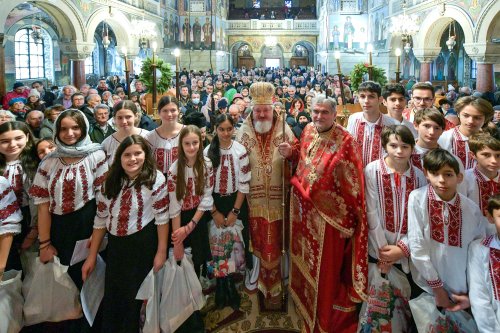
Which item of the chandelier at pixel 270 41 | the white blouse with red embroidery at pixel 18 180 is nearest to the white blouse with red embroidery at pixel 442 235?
the white blouse with red embroidery at pixel 18 180

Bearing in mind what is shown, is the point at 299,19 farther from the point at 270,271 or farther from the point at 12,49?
the point at 270,271

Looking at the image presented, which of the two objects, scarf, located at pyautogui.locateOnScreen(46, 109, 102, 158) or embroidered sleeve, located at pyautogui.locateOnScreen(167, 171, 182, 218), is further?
embroidered sleeve, located at pyautogui.locateOnScreen(167, 171, 182, 218)

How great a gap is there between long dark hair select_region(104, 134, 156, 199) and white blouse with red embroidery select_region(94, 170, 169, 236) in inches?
1.4

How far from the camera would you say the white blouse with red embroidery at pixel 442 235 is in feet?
8.83

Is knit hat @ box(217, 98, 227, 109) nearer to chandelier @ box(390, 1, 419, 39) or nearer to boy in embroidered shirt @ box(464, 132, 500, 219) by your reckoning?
boy in embroidered shirt @ box(464, 132, 500, 219)

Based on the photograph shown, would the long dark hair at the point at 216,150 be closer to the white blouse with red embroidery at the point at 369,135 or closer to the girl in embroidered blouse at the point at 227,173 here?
the girl in embroidered blouse at the point at 227,173

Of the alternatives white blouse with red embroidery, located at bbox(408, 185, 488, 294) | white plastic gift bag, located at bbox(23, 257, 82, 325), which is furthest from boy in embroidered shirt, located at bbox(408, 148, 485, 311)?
white plastic gift bag, located at bbox(23, 257, 82, 325)

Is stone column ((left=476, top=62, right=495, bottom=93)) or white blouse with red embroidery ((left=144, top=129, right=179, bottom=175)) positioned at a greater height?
stone column ((left=476, top=62, right=495, bottom=93))

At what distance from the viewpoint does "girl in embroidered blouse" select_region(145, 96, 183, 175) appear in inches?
143

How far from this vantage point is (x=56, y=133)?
10.1 ft

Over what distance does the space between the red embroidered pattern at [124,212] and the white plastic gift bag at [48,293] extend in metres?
0.57

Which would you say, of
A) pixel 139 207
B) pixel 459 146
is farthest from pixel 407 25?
pixel 139 207

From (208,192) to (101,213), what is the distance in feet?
2.75

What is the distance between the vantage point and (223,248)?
3.62 m
